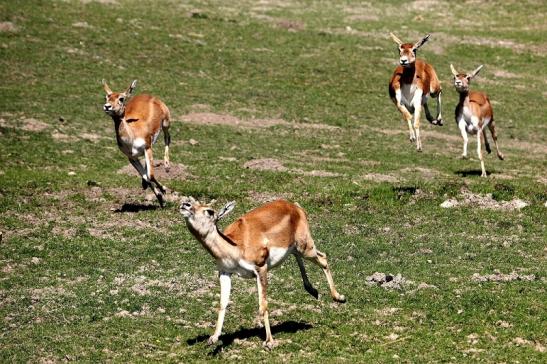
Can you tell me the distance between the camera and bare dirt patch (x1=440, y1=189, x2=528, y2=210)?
63.3ft

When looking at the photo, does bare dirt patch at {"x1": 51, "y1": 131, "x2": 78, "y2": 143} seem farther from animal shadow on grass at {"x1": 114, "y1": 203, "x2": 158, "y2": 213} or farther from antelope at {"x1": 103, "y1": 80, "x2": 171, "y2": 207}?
animal shadow on grass at {"x1": 114, "y1": 203, "x2": 158, "y2": 213}

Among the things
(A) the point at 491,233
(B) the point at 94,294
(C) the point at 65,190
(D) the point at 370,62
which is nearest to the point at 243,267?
(B) the point at 94,294

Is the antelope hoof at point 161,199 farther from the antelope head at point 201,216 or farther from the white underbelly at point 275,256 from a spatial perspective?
the antelope head at point 201,216

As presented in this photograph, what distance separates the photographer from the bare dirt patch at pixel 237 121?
1050 inches

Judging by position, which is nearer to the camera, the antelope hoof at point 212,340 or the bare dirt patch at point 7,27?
the antelope hoof at point 212,340

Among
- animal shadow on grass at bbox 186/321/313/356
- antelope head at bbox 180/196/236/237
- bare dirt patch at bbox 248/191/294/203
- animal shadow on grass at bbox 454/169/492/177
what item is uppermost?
antelope head at bbox 180/196/236/237

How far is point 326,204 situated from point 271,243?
7509 millimetres

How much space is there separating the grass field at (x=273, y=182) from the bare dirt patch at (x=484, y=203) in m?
0.05

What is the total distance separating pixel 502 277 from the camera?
582 inches

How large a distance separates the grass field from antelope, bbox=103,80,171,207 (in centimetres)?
57

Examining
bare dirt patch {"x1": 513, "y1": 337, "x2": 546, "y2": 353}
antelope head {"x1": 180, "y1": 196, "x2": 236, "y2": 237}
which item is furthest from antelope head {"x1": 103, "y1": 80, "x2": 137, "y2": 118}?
bare dirt patch {"x1": 513, "y1": 337, "x2": 546, "y2": 353}

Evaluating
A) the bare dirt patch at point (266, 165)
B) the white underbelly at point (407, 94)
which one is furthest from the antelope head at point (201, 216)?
→ the bare dirt patch at point (266, 165)

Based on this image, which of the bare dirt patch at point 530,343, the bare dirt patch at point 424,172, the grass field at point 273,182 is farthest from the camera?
the bare dirt patch at point 424,172

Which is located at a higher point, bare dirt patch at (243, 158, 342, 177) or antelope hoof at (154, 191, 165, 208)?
antelope hoof at (154, 191, 165, 208)
